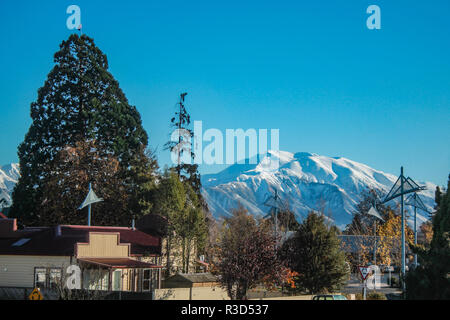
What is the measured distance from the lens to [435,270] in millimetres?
24078

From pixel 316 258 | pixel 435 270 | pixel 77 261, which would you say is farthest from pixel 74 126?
pixel 435 270

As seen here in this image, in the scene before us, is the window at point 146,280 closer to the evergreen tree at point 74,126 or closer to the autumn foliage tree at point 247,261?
the autumn foliage tree at point 247,261

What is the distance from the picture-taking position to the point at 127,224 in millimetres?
58625

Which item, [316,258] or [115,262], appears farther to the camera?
[115,262]

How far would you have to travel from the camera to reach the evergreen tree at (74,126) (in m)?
60.3

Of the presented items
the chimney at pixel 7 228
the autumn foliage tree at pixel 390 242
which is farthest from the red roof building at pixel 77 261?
the autumn foliage tree at pixel 390 242

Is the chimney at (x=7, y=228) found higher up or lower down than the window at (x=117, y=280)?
higher up

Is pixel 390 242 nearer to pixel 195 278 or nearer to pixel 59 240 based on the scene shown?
pixel 195 278

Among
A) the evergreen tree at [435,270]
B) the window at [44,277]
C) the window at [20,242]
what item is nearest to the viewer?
the evergreen tree at [435,270]

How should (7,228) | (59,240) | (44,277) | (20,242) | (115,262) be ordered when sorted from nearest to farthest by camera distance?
(115,262), (44,277), (59,240), (20,242), (7,228)

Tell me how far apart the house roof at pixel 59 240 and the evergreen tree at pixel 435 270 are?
21667 millimetres

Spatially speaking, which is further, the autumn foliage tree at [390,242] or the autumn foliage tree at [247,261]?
the autumn foliage tree at [390,242]

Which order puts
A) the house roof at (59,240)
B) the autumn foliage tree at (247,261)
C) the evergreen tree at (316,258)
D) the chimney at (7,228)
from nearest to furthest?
the autumn foliage tree at (247,261), the evergreen tree at (316,258), the house roof at (59,240), the chimney at (7,228)

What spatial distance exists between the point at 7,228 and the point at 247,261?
19.4m
